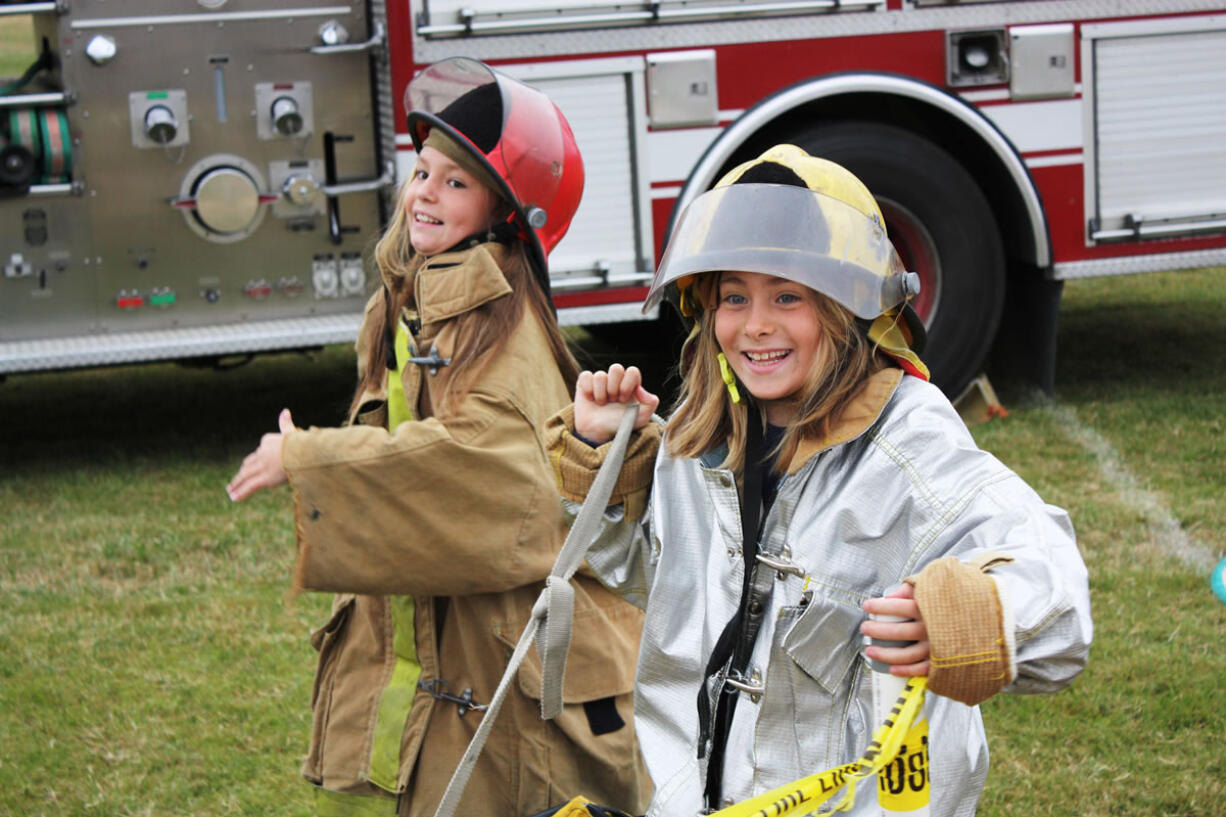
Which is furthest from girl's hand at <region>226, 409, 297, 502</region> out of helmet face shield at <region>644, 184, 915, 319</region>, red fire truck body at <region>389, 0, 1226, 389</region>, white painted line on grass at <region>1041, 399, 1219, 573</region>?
red fire truck body at <region>389, 0, 1226, 389</region>

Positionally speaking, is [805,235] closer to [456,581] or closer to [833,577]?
[833,577]

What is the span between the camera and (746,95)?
5887mm

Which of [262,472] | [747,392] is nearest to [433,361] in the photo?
[262,472]

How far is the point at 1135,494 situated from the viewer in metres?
5.15

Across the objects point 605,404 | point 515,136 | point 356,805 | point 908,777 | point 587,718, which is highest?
point 515,136

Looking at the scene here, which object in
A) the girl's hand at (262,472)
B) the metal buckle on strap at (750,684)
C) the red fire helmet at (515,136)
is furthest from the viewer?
the red fire helmet at (515,136)

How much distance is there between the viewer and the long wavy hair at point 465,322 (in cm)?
239

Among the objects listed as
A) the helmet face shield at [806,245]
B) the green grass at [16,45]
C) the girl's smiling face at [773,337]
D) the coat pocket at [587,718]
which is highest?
the green grass at [16,45]

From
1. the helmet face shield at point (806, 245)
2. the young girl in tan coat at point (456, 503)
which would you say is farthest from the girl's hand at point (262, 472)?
the helmet face shield at point (806, 245)

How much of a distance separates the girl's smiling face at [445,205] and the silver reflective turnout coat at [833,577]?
762 mm

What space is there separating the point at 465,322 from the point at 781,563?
2.64ft

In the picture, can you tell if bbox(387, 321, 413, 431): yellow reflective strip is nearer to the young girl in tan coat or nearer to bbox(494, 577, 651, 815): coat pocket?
the young girl in tan coat

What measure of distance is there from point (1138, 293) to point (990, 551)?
808 centimetres

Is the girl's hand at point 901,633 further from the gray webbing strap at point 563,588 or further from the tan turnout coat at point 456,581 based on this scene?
the tan turnout coat at point 456,581
